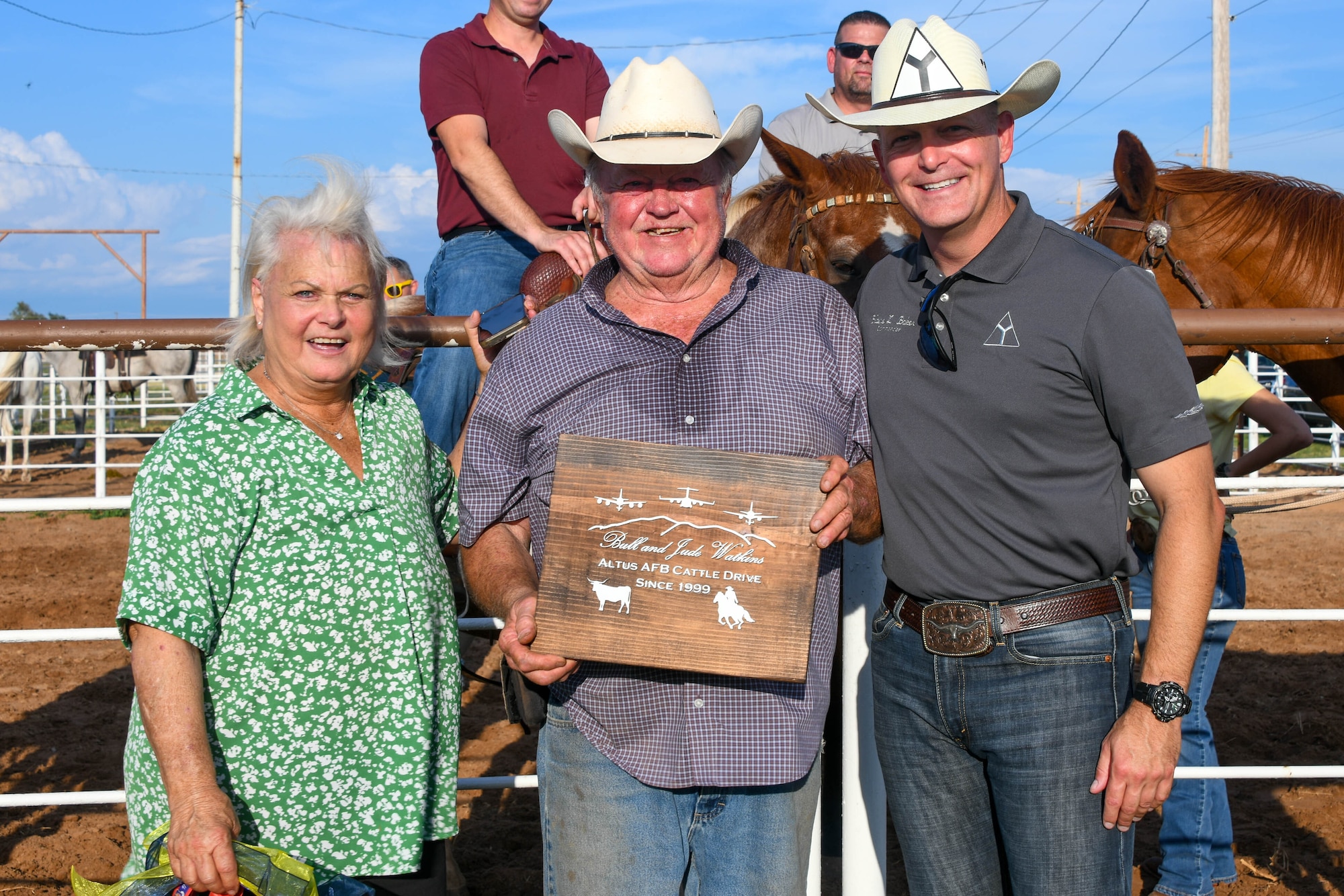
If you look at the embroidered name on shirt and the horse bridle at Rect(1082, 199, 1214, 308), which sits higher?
the horse bridle at Rect(1082, 199, 1214, 308)

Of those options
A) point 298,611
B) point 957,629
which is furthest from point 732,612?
point 298,611

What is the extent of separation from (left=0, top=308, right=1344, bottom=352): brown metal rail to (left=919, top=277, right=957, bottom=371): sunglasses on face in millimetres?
951

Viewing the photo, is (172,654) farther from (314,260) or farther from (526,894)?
(526,894)

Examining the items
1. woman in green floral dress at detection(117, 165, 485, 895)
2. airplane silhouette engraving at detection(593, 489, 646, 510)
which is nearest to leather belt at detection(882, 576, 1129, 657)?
airplane silhouette engraving at detection(593, 489, 646, 510)

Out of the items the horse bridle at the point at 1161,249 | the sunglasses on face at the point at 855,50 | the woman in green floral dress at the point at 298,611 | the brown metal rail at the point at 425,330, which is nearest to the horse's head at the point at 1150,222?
the horse bridle at the point at 1161,249

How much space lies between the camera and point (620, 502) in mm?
1884

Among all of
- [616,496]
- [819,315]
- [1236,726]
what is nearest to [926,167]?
[819,315]

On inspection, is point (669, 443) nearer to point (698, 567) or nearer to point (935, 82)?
point (698, 567)

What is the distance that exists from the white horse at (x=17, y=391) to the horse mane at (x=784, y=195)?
13.1m

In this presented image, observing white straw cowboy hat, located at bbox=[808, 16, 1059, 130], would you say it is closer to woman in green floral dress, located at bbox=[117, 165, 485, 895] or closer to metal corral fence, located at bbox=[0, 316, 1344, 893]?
metal corral fence, located at bbox=[0, 316, 1344, 893]

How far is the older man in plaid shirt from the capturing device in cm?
200

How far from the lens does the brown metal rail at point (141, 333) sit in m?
2.84

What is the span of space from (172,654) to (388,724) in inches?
17.9

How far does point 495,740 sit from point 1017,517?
13.8 feet
